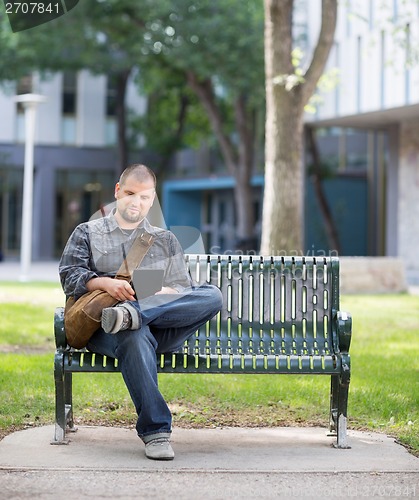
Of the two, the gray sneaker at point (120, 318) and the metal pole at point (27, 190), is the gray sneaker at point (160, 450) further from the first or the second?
the metal pole at point (27, 190)

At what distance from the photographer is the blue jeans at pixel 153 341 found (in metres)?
5.12

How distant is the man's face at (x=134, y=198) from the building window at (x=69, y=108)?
121ft

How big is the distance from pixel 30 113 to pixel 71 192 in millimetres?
20232

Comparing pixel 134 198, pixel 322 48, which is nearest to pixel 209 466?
pixel 134 198

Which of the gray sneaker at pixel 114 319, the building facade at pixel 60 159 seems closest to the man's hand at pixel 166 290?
the gray sneaker at pixel 114 319

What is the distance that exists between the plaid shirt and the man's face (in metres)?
0.09

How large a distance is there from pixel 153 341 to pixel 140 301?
0.73 feet

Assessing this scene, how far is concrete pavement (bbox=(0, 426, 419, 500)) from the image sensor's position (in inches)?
177

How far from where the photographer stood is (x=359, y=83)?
81.1 feet

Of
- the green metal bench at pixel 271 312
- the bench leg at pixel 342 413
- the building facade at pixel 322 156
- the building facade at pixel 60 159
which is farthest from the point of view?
the building facade at pixel 60 159

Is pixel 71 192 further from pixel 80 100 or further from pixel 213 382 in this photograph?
pixel 213 382

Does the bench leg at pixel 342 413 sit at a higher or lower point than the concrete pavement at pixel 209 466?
higher

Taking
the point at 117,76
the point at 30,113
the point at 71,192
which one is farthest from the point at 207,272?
the point at 71,192

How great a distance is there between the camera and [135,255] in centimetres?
550
